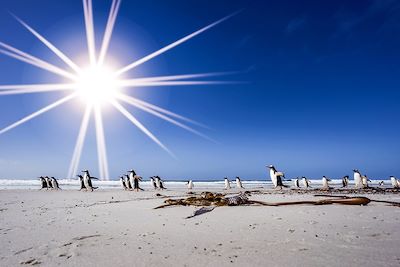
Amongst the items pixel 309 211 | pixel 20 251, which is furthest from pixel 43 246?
pixel 309 211

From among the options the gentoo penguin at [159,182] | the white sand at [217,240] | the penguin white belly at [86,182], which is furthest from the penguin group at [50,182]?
the white sand at [217,240]

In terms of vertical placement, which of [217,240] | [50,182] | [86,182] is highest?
[50,182]

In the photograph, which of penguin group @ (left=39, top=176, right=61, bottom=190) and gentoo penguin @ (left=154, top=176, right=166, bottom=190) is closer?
gentoo penguin @ (left=154, top=176, right=166, bottom=190)

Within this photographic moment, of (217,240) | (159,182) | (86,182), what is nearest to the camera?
(217,240)

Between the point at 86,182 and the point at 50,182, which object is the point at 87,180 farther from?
the point at 50,182

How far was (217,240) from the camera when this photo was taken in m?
5.34

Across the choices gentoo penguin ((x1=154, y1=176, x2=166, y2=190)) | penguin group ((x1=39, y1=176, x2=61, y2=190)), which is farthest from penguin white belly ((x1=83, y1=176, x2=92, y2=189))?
gentoo penguin ((x1=154, y1=176, x2=166, y2=190))

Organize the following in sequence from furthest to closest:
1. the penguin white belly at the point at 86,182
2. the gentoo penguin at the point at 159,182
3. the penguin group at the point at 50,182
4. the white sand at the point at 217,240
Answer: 1. the penguin group at the point at 50,182
2. the gentoo penguin at the point at 159,182
3. the penguin white belly at the point at 86,182
4. the white sand at the point at 217,240

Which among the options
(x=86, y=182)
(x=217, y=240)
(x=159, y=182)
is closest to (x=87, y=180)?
(x=86, y=182)

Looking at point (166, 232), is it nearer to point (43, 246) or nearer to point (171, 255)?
point (171, 255)

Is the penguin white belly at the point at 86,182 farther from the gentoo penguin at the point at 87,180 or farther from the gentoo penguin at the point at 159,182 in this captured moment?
the gentoo penguin at the point at 159,182

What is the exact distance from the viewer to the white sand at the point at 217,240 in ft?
13.7

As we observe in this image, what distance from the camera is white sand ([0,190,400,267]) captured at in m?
4.19

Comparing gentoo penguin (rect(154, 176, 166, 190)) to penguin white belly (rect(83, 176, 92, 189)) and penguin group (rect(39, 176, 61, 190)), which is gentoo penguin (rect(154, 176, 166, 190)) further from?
penguin group (rect(39, 176, 61, 190))
